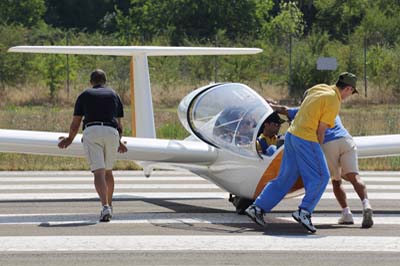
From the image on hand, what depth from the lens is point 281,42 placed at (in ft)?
145

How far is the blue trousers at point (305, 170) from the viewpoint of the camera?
11.0 meters

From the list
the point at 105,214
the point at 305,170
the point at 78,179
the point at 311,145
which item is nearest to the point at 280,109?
the point at 311,145

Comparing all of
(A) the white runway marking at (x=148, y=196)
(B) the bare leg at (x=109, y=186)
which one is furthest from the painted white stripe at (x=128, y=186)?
(B) the bare leg at (x=109, y=186)

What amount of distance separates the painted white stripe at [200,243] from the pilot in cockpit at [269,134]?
70.0 inches

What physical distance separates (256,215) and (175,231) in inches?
34.1

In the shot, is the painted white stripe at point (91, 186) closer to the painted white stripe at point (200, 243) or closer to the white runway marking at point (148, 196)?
the white runway marking at point (148, 196)

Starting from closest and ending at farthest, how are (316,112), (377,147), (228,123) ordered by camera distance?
(316,112) → (228,123) → (377,147)

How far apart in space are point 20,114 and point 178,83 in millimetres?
8909

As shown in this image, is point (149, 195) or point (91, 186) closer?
point (149, 195)

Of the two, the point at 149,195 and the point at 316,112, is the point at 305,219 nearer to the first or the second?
the point at 316,112

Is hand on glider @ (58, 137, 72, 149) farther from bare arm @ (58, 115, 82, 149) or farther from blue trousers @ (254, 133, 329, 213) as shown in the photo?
blue trousers @ (254, 133, 329, 213)

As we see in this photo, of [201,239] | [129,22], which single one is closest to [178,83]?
[129,22]

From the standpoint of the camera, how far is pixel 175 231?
10852 mm

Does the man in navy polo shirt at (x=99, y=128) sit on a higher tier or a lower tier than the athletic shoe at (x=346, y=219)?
higher
